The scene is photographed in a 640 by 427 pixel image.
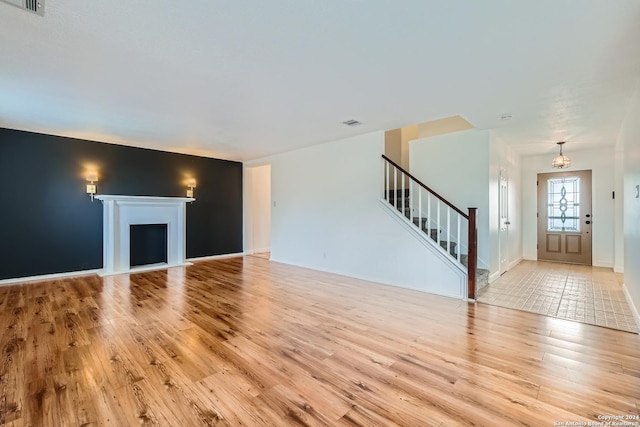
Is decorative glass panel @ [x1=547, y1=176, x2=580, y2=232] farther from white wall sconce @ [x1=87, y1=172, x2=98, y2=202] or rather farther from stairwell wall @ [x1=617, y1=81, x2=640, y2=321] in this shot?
white wall sconce @ [x1=87, y1=172, x2=98, y2=202]

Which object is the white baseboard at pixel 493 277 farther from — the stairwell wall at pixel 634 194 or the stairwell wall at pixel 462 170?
the stairwell wall at pixel 634 194

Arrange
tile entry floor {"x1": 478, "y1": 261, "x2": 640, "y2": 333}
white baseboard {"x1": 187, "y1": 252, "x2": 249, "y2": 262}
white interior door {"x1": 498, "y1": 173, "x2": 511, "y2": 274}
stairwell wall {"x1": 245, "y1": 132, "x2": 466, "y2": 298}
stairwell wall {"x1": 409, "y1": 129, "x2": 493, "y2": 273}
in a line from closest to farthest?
tile entry floor {"x1": 478, "y1": 261, "x2": 640, "y2": 333}, stairwell wall {"x1": 245, "y1": 132, "x2": 466, "y2": 298}, stairwell wall {"x1": 409, "y1": 129, "x2": 493, "y2": 273}, white interior door {"x1": 498, "y1": 173, "x2": 511, "y2": 274}, white baseboard {"x1": 187, "y1": 252, "x2": 249, "y2": 262}

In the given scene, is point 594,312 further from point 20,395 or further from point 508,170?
point 20,395

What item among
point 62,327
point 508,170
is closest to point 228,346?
point 62,327

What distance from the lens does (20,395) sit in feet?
6.27

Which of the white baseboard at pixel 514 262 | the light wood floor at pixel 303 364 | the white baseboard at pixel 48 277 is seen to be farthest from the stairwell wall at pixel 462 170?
the white baseboard at pixel 48 277

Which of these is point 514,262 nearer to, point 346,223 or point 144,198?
point 346,223

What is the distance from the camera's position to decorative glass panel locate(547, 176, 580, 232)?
662 cm

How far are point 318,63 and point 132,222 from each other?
527cm

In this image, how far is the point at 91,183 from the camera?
5652 mm

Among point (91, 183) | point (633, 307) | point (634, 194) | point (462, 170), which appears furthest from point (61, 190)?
point (633, 307)

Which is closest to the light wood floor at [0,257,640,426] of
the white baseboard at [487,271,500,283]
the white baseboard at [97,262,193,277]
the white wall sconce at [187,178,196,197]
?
the white baseboard at [487,271,500,283]

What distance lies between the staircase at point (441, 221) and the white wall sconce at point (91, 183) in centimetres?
548

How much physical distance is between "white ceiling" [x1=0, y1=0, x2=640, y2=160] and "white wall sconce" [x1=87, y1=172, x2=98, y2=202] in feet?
3.82
